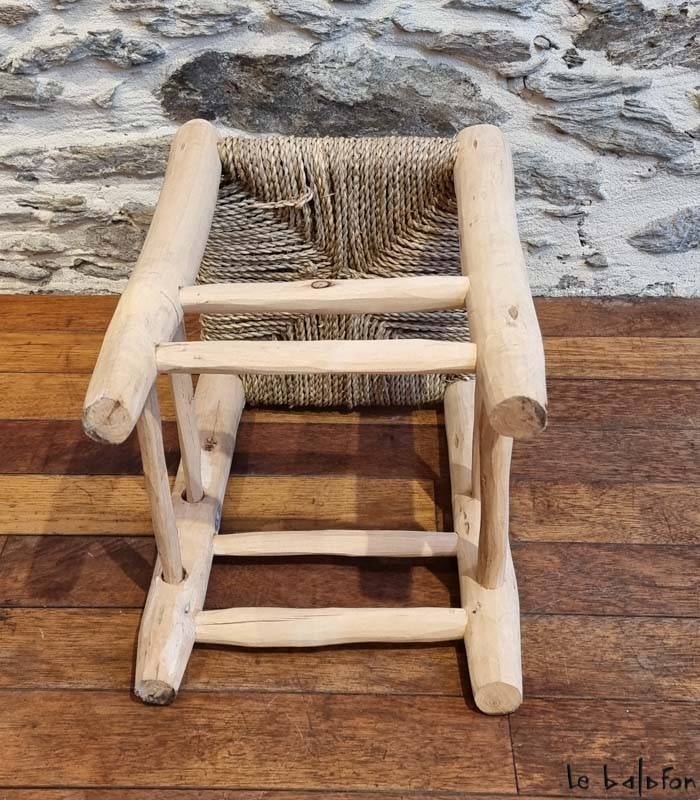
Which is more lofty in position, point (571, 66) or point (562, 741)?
point (571, 66)

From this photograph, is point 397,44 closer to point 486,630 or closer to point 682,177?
point 682,177

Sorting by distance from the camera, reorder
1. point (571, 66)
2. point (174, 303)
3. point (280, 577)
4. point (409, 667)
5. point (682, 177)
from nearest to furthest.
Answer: point (174, 303) < point (409, 667) < point (280, 577) < point (571, 66) < point (682, 177)

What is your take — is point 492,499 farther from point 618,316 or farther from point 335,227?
point 618,316

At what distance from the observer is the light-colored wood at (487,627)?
104 cm

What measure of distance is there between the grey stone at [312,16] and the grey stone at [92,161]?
31 cm

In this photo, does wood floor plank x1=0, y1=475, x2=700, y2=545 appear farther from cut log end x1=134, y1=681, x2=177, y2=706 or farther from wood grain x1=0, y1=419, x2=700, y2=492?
cut log end x1=134, y1=681, x2=177, y2=706

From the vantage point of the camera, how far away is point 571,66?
1.48m

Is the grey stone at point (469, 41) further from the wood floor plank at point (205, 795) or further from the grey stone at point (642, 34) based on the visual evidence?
the wood floor plank at point (205, 795)

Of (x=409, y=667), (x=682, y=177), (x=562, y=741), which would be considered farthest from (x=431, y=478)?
(x=682, y=177)

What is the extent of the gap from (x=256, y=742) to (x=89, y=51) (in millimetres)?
1158

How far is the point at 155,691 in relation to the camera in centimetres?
106

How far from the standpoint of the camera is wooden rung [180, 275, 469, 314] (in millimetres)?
1003

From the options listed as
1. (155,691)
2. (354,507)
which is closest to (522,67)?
(354,507)

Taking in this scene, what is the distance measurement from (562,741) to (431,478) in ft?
1.56
